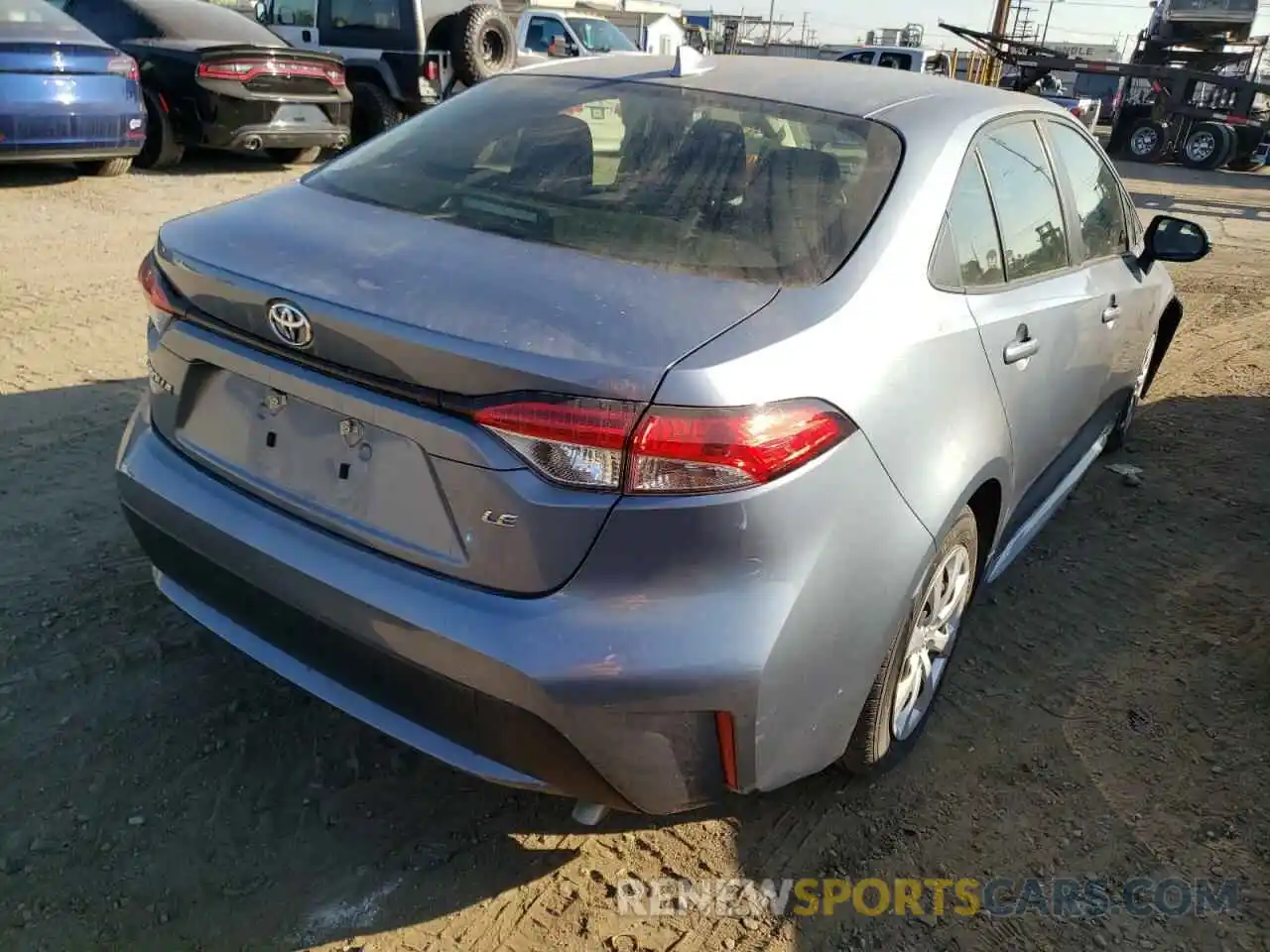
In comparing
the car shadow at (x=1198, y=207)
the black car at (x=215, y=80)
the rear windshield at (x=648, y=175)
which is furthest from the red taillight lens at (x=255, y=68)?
the car shadow at (x=1198, y=207)

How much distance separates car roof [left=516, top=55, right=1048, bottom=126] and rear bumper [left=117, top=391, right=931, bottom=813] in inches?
46.3

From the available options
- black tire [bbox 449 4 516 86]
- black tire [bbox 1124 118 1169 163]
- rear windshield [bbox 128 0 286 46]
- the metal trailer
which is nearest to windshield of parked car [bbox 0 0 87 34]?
rear windshield [bbox 128 0 286 46]

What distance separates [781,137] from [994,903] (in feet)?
6.10

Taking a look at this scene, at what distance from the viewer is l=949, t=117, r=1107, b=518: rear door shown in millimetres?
2504

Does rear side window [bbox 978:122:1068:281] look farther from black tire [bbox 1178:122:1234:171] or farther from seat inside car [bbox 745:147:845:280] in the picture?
A: black tire [bbox 1178:122:1234:171]

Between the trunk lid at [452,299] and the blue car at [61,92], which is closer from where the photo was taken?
the trunk lid at [452,299]

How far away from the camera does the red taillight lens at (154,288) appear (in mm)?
2195

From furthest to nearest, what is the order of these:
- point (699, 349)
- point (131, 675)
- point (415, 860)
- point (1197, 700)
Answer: point (1197, 700)
point (131, 675)
point (415, 860)
point (699, 349)

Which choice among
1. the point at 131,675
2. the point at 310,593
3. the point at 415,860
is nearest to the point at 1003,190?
the point at 310,593

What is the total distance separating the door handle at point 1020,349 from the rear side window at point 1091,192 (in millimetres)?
811

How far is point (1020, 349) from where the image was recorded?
2613 millimetres

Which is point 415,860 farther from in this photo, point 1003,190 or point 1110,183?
point 1110,183

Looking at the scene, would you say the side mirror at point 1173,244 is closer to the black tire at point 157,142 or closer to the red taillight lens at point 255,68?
the red taillight lens at point 255,68

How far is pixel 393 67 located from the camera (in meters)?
11.1
